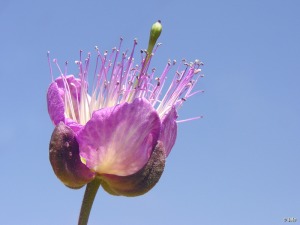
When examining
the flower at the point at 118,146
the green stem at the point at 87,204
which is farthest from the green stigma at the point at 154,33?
the green stem at the point at 87,204

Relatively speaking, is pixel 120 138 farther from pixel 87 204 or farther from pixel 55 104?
pixel 55 104

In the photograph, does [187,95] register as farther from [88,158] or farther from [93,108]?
[88,158]

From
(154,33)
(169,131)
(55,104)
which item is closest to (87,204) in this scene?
(169,131)

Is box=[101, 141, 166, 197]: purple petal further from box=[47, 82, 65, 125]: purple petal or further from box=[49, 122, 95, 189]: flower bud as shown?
box=[47, 82, 65, 125]: purple petal

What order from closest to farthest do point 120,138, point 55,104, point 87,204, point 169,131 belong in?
point 87,204, point 120,138, point 169,131, point 55,104

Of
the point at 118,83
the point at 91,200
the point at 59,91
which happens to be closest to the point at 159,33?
the point at 118,83
